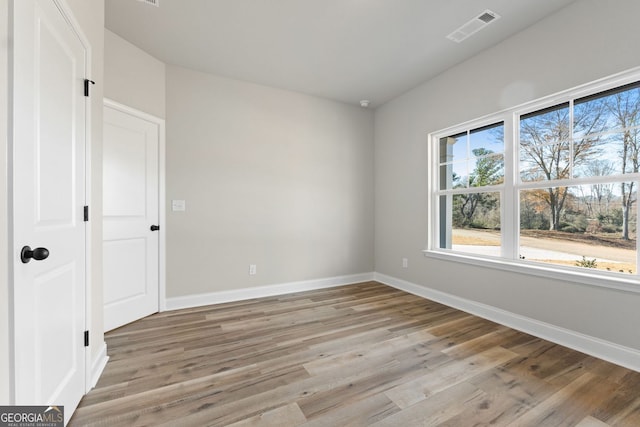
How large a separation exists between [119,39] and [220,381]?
3.27 meters

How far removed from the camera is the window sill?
6.49ft

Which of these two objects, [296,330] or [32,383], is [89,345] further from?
[296,330]

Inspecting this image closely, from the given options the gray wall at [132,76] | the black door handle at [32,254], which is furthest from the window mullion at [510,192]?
the gray wall at [132,76]

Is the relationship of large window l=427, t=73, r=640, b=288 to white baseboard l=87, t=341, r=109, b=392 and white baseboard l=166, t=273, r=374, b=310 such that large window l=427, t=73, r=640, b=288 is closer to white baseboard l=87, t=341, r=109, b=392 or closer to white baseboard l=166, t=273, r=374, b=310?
white baseboard l=166, t=273, r=374, b=310

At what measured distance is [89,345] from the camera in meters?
1.69

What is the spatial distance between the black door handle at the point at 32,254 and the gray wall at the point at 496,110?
11.4 ft

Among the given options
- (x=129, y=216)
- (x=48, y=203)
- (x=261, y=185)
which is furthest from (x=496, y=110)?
(x=129, y=216)

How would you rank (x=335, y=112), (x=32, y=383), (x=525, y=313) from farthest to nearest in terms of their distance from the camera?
(x=335, y=112), (x=525, y=313), (x=32, y=383)

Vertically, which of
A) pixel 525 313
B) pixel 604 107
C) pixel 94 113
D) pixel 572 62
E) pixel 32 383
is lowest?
pixel 525 313

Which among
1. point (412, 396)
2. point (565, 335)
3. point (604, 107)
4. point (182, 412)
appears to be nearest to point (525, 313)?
point (565, 335)

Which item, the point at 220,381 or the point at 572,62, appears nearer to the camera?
the point at 220,381

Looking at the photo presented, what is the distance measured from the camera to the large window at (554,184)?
209cm

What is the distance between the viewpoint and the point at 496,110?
2.78 m

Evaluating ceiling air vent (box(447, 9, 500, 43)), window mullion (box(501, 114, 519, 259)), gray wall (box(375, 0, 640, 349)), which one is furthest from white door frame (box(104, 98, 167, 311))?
window mullion (box(501, 114, 519, 259))
